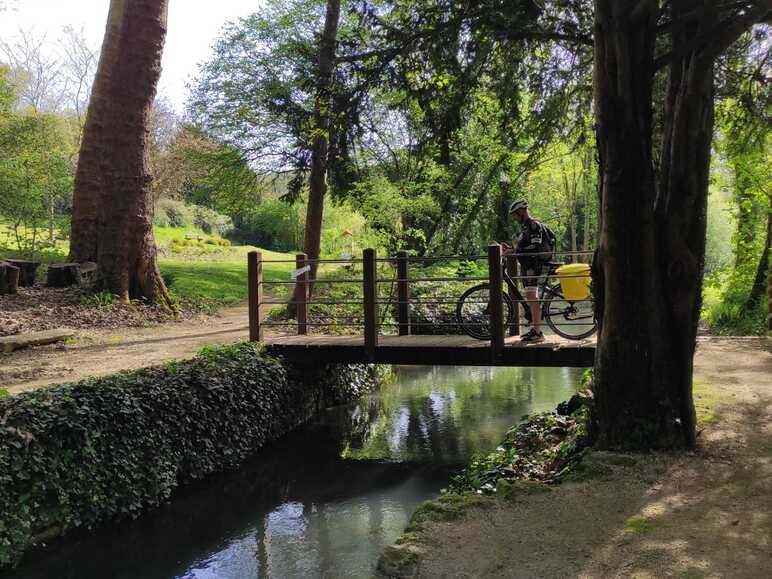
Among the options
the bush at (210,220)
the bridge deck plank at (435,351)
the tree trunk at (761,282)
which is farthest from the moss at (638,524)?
the bush at (210,220)

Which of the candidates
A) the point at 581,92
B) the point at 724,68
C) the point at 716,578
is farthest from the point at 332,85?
the point at 716,578

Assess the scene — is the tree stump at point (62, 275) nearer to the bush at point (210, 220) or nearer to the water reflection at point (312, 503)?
the water reflection at point (312, 503)

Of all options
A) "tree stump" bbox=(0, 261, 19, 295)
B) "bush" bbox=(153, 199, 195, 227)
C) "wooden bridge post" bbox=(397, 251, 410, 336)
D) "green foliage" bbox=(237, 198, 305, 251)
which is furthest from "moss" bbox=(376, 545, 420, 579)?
"green foliage" bbox=(237, 198, 305, 251)

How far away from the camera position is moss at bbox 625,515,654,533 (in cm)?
363

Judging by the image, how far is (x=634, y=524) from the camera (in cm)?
371

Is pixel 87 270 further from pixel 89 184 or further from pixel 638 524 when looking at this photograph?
pixel 638 524

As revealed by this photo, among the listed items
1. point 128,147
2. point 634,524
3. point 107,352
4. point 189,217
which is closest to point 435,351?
point 634,524

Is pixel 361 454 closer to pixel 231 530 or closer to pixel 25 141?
pixel 231 530

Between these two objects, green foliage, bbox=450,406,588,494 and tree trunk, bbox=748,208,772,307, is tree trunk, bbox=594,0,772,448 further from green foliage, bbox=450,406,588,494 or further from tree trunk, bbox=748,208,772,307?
tree trunk, bbox=748,208,772,307

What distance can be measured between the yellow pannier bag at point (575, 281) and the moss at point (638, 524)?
3.87m

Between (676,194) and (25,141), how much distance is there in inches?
676

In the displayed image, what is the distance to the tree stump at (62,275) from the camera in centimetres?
1209

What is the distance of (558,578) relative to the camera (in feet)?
10.3

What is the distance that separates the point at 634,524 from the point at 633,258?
200 centimetres
